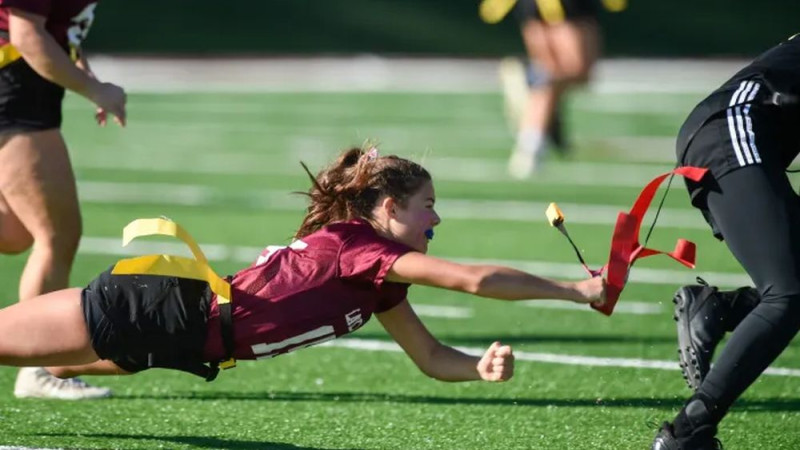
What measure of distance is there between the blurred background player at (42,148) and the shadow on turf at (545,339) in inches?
76.7

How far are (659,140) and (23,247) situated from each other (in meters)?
12.1

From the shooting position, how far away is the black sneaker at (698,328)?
501 cm

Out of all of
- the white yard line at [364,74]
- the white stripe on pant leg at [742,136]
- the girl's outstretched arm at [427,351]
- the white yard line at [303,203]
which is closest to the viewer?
the white stripe on pant leg at [742,136]

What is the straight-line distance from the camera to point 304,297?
4746 mm

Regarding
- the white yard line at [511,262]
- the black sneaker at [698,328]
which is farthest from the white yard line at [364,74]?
the black sneaker at [698,328]

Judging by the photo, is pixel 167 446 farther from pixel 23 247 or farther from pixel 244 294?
pixel 23 247

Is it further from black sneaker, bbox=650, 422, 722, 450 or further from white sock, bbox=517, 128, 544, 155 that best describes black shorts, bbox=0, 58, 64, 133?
white sock, bbox=517, 128, 544, 155

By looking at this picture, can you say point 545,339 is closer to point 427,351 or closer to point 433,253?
point 427,351

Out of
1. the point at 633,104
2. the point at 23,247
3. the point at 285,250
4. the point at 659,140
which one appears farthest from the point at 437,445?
the point at 633,104

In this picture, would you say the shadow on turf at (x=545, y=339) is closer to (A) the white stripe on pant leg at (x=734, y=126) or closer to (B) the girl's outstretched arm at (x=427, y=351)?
(B) the girl's outstretched arm at (x=427, y=351)

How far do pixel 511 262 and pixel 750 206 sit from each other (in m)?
5.13

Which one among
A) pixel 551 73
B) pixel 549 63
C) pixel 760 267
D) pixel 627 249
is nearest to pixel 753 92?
pixel 760 267

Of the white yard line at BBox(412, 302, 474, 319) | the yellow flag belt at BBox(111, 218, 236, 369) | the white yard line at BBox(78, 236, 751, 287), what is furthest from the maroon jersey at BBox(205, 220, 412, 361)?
the white yard line at BBox(78, 236, 751, 287)

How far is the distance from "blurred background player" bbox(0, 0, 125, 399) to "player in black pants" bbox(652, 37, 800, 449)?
93.6 inches
